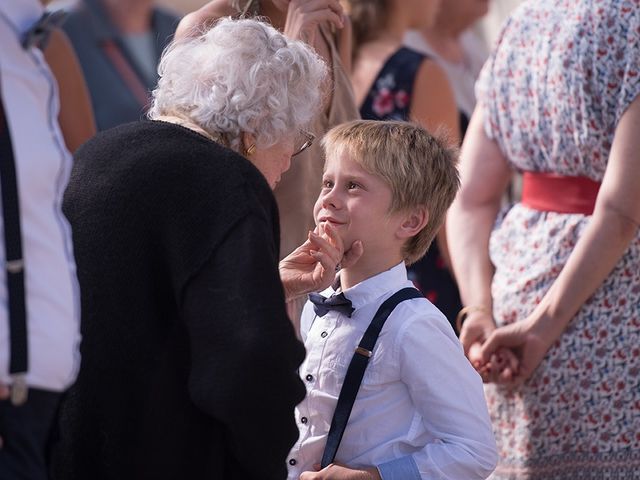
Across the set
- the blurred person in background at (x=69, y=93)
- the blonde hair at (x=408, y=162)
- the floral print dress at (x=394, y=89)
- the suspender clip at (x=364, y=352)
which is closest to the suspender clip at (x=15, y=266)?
the suspender clip at (x=364, y=352)

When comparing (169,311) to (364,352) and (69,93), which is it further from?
(69,93)

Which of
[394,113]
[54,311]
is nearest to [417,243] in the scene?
[54,311]

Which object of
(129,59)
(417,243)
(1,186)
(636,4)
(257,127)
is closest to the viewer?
(1,186)

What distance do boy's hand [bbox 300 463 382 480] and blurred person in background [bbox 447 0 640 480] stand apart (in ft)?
2.62

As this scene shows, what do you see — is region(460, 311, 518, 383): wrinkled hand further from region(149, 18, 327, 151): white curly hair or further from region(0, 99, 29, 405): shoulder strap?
region(0, 99, 29, 405): shoulder strap

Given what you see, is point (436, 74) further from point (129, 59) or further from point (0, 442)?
point (0, 442)

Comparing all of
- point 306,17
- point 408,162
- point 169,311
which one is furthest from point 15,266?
point 306,17

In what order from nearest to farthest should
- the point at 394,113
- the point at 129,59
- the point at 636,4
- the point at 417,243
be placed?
the point at 417,243
the point at 636,4
the point at 394,113
the point at 129,59

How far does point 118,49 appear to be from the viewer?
13.6 feet

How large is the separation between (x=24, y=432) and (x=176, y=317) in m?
0.42

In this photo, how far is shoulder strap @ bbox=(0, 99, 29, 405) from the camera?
160 centimetres

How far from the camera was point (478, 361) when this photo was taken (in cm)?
300

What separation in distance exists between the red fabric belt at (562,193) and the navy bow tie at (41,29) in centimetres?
167

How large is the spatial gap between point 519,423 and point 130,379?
52.0 inches
